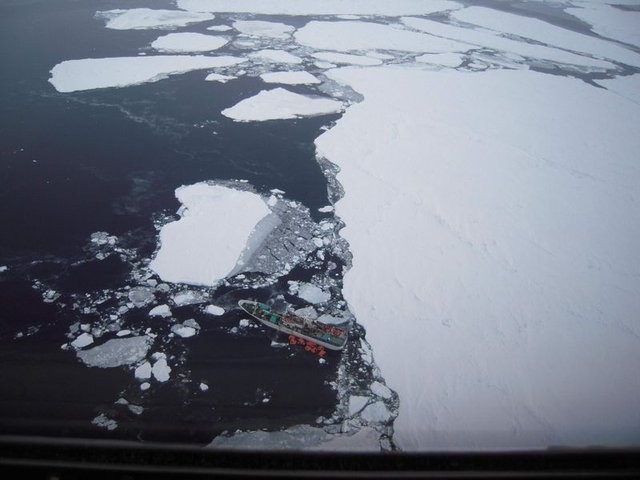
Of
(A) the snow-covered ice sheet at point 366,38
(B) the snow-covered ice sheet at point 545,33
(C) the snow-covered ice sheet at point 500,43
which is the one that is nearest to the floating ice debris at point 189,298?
(A) the snow-covered ice sheet at point 366,38

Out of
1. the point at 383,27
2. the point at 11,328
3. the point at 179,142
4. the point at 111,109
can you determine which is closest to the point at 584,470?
the point at 11,328

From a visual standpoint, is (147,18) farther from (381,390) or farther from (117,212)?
(381,390)

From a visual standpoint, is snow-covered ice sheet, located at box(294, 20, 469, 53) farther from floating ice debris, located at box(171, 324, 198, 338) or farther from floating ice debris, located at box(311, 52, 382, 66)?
floating ice debris, located at box(171, 324, 198, 338)

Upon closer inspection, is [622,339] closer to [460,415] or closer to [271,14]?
[460,415]

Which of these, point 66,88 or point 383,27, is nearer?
point 66,88

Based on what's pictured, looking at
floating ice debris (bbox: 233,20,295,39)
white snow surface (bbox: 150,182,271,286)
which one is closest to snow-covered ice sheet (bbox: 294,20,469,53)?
floating ice debris (bbox: 233,20,295,39)

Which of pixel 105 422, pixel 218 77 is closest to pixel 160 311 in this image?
pixel 105 422
